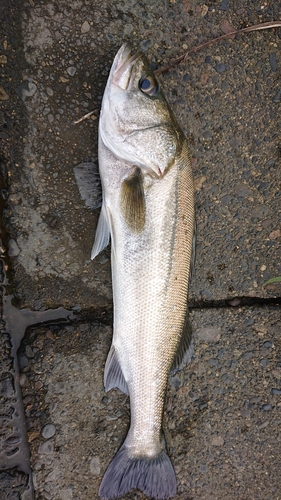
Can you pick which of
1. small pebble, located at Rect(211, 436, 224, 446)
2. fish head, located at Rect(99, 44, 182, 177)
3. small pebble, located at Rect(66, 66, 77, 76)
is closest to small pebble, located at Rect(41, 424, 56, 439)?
small pebble, located at Rect(211, 436, 224, 446)

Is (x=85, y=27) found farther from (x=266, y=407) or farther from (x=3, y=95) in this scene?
(x=266, y=407)

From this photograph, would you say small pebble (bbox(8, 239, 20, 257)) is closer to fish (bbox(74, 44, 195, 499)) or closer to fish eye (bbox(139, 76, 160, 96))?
fish (bbox(74, 44, 195, 499))

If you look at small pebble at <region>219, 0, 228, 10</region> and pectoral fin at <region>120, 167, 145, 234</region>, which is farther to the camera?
small pebble at <region>219, 0, 228, 10</region>

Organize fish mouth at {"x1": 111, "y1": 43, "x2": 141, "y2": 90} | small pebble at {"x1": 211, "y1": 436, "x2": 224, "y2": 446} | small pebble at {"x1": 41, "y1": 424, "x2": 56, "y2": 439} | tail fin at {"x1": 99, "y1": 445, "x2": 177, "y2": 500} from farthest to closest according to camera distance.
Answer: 1. small pebble at {"x1": 211, "y1": 436, "x2": 224, "y2": 446}
2. small pebble at {"x1": 41, "y1": 424, "x2": 56, "y2": 439}
3. tail fin at {"x1": 99, "y1": 445, "x2": 177, "y2": 500}
4. fish mouth at {"x1": 111, "y1": 43, "x2": 141, "y2": 90}

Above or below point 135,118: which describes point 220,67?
above

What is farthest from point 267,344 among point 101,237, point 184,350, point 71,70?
point 71,70

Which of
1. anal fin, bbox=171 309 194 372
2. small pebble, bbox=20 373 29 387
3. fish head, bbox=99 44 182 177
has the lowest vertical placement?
small pebble, bbox=20 373 29 387

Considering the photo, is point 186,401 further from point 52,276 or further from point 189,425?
point 52,276
